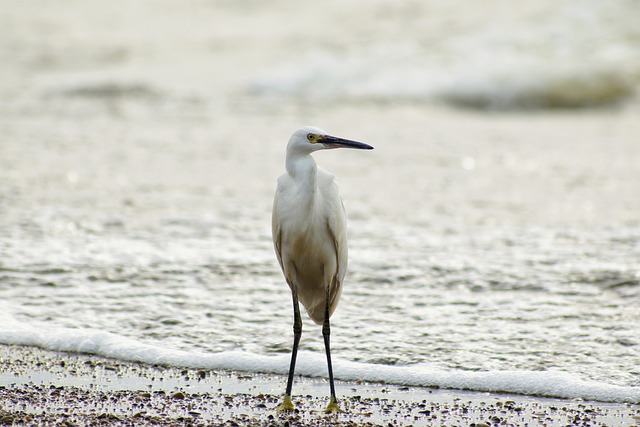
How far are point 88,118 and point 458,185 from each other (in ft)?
18.3

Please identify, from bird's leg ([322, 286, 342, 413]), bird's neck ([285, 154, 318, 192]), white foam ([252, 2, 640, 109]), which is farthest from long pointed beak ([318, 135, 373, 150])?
white foam ([252, 2, 640, 109])

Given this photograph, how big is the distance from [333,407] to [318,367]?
1.77ft

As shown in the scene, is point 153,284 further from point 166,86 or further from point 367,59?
point 367,59

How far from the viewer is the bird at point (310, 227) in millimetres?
4160

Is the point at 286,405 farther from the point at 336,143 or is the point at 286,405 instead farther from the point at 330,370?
the point at 336,143

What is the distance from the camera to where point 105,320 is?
5.42 m

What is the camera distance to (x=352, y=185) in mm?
9086

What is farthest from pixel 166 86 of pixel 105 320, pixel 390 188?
pixel 105 320

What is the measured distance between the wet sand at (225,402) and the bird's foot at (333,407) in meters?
0.04

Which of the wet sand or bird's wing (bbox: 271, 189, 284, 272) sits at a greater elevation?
bird's wing (bbox: 271, 189, 284, 272)

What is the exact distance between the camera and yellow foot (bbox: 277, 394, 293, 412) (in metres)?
4.19

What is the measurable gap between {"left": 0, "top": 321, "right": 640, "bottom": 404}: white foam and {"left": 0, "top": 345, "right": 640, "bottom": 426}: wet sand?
3.0 inches

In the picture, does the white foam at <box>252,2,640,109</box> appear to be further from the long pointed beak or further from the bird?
the long pointed beak

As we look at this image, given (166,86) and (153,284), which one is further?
(166,86)
